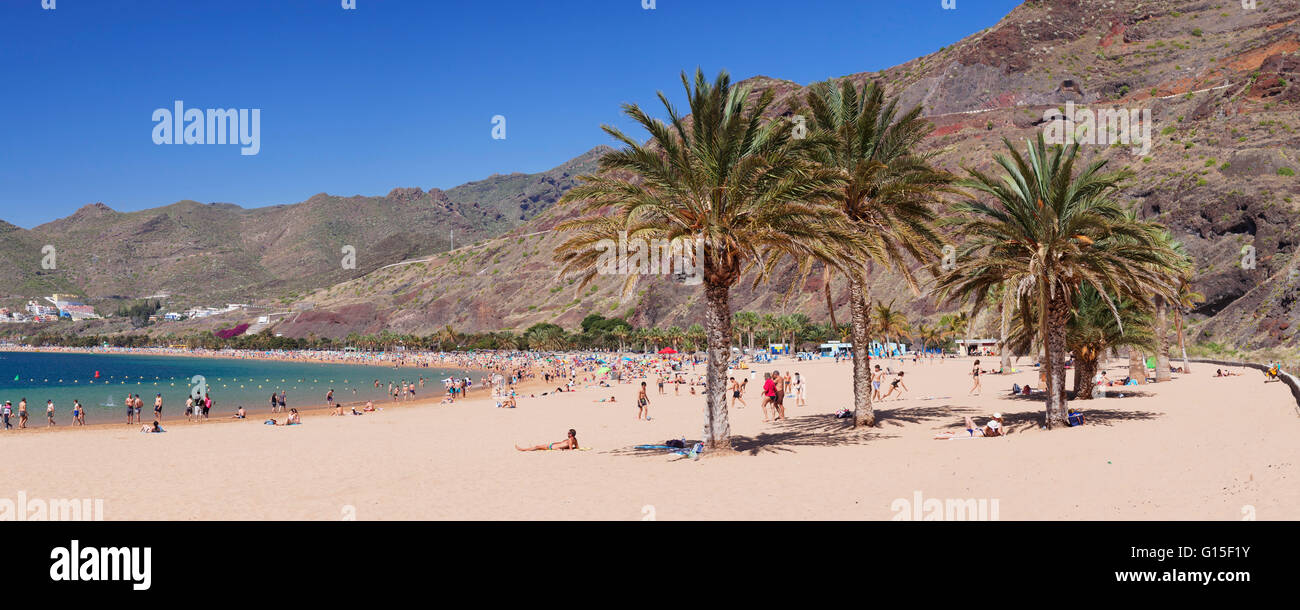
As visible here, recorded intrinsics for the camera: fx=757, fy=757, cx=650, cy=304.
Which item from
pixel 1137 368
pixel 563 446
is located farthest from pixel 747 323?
Answer: pixel 563 446

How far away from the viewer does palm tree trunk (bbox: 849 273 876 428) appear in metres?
18.0

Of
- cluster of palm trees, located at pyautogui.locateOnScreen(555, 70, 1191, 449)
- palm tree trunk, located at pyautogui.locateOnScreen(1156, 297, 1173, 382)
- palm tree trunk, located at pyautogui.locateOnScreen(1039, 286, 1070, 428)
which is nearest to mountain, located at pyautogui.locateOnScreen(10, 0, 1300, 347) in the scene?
cluster of palm trees, located at pyautogui.locateOnScreen(555, 70, 1191, 449)

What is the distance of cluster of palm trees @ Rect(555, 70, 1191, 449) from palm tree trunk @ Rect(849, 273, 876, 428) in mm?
51

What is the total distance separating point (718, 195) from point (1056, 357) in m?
8.98

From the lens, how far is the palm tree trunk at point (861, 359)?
18.0 metres

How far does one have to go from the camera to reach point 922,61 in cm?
16912

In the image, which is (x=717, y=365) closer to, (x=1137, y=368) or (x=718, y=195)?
(x=718, y=195)

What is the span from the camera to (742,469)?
13.0 meters

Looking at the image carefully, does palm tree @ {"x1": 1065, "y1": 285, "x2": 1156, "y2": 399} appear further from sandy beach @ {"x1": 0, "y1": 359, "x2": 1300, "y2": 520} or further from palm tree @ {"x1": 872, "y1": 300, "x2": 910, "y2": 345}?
palm tree @ {"x1": 872, "y1": 300, "x2": 910, "y2": 345}

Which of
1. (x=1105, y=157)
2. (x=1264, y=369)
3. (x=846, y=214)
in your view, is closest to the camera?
(x=846, y=214)

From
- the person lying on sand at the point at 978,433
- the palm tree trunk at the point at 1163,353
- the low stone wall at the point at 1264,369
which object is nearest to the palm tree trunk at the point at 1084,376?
the low stone wall at the point at 1264,369
